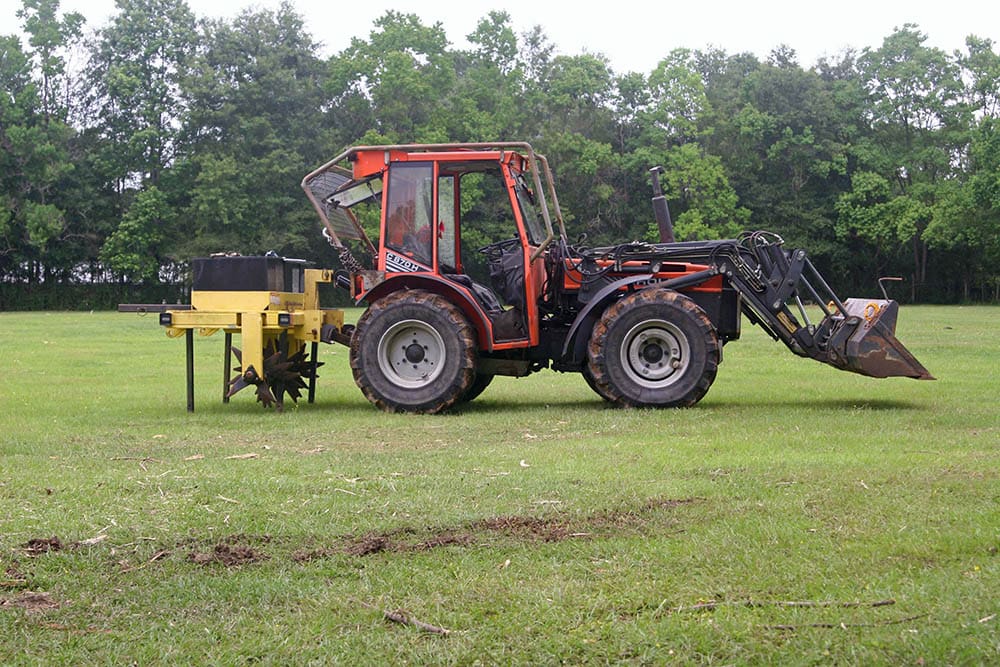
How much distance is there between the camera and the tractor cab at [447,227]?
41.8 ft

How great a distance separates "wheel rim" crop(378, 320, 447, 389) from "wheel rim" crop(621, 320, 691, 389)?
2.10 meters

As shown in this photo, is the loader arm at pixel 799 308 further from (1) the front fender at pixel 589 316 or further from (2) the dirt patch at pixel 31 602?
(2) the dirt patch at pixel 31 602

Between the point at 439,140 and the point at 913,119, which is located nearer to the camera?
the point at 439,140

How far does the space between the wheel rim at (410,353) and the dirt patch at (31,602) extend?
7.77 metres

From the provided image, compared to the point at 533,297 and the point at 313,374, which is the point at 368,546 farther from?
the point at 313,374

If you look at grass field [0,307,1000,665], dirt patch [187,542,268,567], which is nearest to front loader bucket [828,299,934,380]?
grass field [0,307,1000,665]

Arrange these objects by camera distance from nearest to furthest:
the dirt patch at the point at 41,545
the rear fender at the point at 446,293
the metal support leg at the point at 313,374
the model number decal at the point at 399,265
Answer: the dirt patch at the point at 41,545
the rear fender at the point at 446,293
the model number decal at the point at 399,265
the metal support leg at the point at 313,374

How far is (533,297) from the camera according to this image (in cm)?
1266

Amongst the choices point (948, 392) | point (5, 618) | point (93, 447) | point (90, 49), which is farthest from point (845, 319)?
point (90, 49)

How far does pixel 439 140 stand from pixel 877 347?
4990cm

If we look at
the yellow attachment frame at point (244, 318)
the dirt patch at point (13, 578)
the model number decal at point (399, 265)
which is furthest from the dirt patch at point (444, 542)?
the model number decal at point (399, 265)

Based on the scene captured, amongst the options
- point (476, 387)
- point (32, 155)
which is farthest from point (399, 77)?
point (476, 387)

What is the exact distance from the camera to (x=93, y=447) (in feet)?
31.3

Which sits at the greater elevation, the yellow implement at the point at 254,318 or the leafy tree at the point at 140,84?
the leafy tree at the point at 140,84
